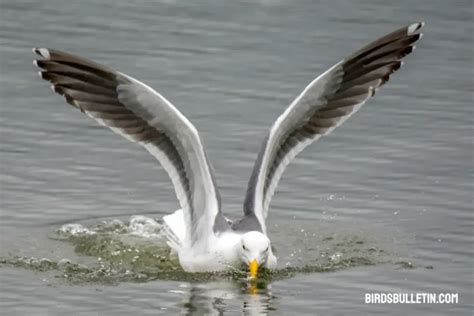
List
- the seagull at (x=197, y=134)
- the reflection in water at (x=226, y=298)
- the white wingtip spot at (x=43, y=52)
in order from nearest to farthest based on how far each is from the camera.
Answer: the reflection in water at (x=226, y=298) < the white wingtip spot at (x=43, y=52) < the seagull at (x=197, y=134)

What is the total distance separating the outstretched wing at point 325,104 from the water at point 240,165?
76cm

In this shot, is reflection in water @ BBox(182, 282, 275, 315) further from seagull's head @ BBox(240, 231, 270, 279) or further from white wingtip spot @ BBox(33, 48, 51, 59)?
white wingtip spot @ BBox(33, 48, 51, 59)

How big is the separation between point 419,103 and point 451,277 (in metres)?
5.34

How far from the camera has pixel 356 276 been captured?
16625 millimetres

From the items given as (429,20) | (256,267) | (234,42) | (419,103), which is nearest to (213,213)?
(256,267)

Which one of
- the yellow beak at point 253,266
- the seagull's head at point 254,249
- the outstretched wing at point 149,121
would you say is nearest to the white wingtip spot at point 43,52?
the outstretched wing at point 149,121

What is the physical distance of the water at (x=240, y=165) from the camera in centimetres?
1628

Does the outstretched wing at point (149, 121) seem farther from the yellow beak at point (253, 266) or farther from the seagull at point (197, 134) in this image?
the yellow beak at point (253, 266)

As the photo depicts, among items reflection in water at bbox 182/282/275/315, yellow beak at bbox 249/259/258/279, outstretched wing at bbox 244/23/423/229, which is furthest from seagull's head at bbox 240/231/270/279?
outstretched wing at bbox 244/23/423/229

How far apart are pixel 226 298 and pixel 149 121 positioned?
6.48 ft

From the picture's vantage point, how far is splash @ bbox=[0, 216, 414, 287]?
656 inches

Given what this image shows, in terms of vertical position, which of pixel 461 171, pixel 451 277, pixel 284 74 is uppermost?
pixel 284 74

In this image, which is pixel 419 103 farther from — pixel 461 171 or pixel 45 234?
pixel 45 234

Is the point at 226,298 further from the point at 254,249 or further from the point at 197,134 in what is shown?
the point at 197,134
